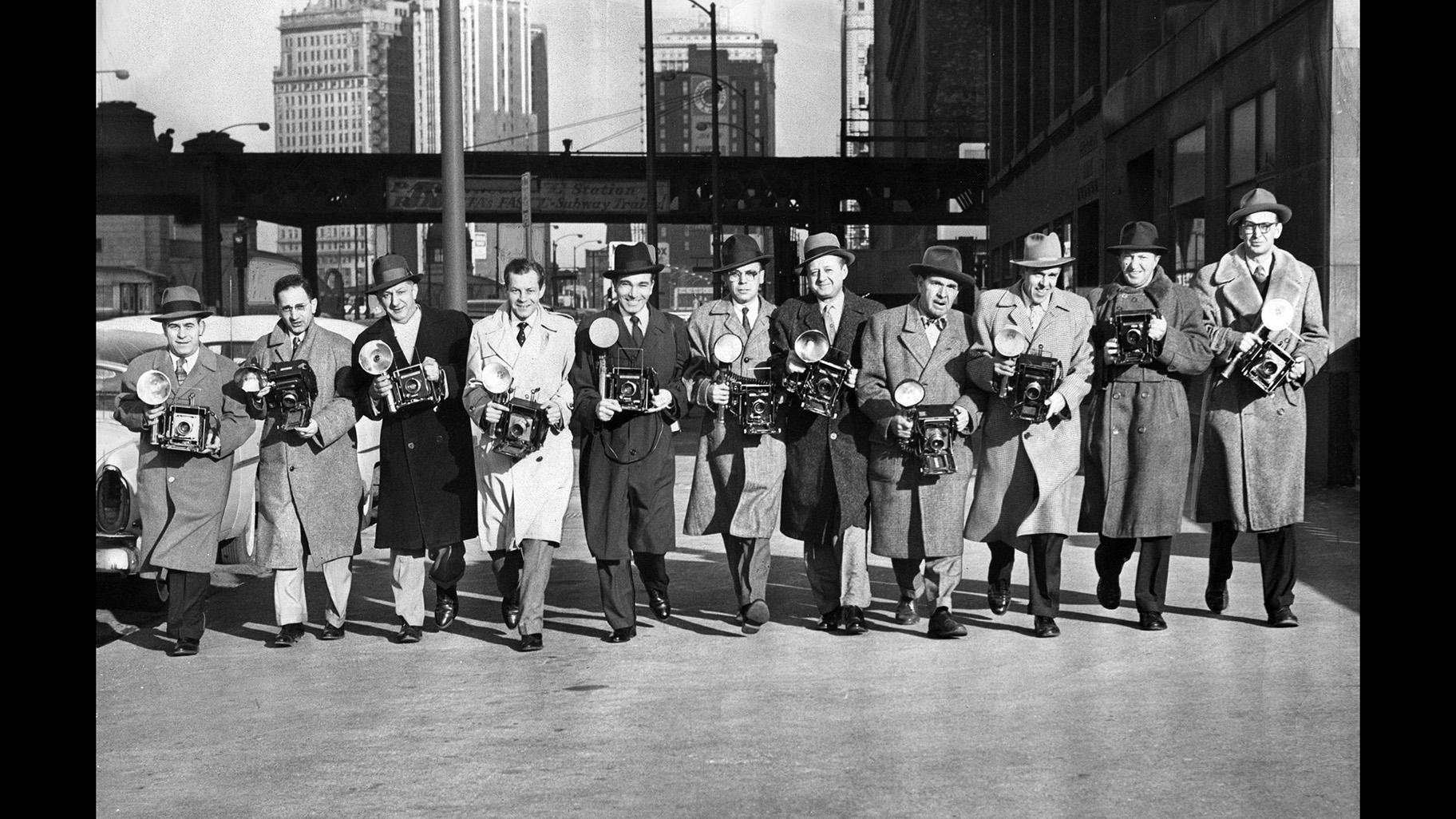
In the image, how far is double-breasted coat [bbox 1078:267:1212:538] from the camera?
26.3 ft

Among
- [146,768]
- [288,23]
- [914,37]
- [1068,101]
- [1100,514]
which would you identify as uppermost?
[914,37]

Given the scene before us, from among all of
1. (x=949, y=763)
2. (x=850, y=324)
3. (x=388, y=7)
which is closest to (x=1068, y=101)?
(x=388, y=7)

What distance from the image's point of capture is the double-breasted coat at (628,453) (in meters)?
8.06

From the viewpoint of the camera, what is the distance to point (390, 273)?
331 inches

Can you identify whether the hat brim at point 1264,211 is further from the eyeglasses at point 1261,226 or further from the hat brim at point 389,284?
the hat brim at point 389,284

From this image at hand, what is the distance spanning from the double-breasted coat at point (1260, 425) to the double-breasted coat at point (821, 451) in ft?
5.89

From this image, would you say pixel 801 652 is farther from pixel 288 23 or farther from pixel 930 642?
pixel 288 23

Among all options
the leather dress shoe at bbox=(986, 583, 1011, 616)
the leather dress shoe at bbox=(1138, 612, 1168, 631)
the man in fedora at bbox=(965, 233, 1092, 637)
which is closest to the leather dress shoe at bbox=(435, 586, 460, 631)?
the man in fedora at bbox=(965, 233, 1092, 637)

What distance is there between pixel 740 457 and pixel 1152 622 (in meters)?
2.23

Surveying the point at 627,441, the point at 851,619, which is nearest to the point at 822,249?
the point at 627,441

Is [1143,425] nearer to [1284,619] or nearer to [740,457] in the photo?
[1284,619]

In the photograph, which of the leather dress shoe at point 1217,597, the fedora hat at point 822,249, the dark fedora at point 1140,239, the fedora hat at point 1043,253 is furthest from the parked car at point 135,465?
the leather dress shoe at point 1217,597

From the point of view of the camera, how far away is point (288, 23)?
15.0 metres

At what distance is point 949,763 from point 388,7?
40.3 feet
